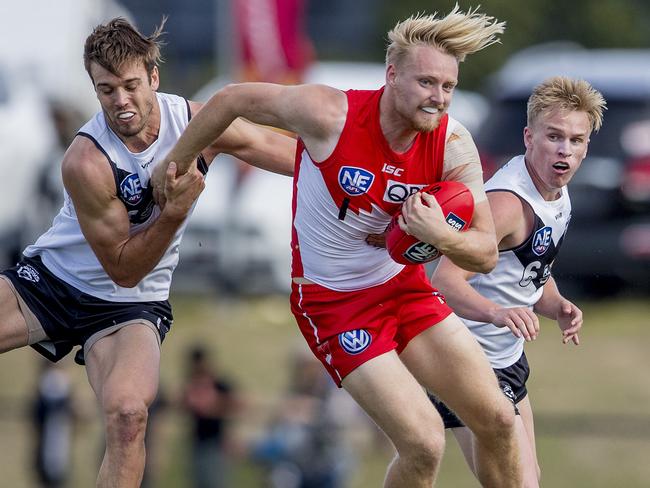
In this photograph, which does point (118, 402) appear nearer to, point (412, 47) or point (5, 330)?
point (5, 330)

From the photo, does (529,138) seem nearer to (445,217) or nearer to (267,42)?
(445,217)

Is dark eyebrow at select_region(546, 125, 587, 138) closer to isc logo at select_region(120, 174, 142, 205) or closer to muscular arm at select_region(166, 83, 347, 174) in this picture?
muscular arm at select_region(166, 83, 347, 174)

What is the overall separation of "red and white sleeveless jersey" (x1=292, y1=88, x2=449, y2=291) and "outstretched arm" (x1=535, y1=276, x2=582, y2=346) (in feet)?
2.59

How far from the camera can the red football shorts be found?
6.65 meters

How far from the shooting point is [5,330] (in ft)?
22.9

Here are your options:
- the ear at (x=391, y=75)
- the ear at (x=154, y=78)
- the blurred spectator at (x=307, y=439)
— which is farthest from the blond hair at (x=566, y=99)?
the blurred spectator at (x=307, y=439)

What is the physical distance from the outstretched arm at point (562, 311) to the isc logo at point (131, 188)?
6.65ft

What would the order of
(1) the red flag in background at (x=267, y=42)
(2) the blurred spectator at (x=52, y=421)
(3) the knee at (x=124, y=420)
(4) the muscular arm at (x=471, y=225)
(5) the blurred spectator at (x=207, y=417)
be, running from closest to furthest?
(4) the muscular arm at (x=471, y=225)
(3) the knee at (x=124, y=420)
(5) the blurred spectator at (x=207, y=417)
(2) the blurred spectator at (x=52, y=421)
(1) the red flag in background at (x=267, y=42)

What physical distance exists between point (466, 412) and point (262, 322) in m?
10.1

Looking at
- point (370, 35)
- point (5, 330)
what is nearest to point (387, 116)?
point (5, 330)

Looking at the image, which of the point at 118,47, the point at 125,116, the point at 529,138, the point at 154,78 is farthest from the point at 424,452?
the point at 118,47

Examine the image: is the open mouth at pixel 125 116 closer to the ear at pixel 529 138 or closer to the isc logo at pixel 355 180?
the isc logo at pixel 355 180

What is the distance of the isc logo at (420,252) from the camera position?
20.9 ft

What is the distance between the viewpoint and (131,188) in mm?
Answer: 6832
